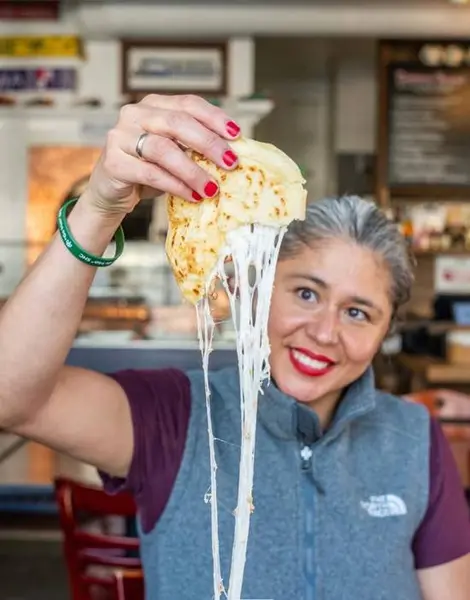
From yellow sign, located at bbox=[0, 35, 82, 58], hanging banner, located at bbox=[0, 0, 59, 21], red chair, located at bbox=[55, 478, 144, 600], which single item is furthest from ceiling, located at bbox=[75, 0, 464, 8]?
red chair, located at bbox=[55, 478, 144, 600]

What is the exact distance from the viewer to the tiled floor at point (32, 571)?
11.4 ft

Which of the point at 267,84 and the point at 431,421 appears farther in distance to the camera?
the point at 267,84

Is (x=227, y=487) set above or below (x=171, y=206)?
below

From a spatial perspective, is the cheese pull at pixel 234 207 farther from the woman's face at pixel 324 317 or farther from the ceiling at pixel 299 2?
the ceiling at pixel 299 2

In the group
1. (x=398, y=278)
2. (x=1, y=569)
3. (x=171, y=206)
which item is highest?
(x=171, y=206)

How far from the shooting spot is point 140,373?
136cm

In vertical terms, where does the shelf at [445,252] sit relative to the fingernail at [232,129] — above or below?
below

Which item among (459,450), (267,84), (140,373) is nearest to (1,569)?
(459,450)

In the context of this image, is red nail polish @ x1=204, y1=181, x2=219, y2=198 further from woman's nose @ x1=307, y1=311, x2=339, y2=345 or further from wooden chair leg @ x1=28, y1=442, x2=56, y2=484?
wooden chair leg @ x1=28, y1=442, x2=56, y2=484

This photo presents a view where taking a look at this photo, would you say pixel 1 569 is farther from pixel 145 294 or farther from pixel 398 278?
pixel 398 278

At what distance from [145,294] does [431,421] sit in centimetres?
292

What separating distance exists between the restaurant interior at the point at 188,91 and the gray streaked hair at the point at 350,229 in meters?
2.50

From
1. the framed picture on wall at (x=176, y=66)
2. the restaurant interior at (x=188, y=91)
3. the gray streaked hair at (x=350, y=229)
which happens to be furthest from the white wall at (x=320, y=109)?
the gray streaked hair at (x=350, y=229)

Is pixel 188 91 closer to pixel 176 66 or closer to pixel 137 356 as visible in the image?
pixel 176 66
